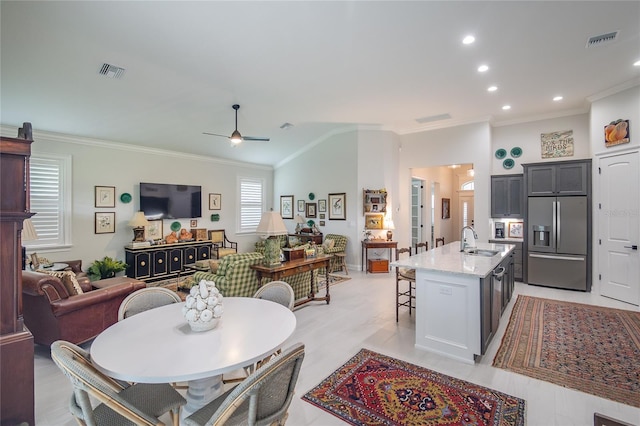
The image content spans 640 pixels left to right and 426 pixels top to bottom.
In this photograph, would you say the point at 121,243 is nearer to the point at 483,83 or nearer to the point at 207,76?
the point at 207,76

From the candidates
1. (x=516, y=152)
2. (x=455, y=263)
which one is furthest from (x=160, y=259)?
(x=516, y=152)

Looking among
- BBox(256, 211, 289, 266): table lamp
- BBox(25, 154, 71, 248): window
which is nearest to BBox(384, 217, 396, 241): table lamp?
BBox(256, 211, 289, 266): table lamp

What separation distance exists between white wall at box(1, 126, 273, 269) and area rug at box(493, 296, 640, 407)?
696cm

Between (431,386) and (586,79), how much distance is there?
5234 mm

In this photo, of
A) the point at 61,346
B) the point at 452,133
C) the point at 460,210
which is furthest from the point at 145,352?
the point at 460,210

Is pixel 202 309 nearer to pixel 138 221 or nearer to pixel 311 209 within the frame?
pixel 138 221

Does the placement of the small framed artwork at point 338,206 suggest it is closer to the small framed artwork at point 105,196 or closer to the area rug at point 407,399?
the small framed artwork at point 105,196

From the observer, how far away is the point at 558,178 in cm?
557

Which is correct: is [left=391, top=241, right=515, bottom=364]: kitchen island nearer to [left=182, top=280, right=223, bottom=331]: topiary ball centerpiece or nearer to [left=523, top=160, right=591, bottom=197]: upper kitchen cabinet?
[left=182, top=280, right=223, bottom=331]: topiary ball centerpiece

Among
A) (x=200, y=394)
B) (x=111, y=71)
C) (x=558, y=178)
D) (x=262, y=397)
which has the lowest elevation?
(x=200, y=394)

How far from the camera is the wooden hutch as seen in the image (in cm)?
187

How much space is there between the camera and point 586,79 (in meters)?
4.64

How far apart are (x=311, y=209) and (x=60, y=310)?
611cm

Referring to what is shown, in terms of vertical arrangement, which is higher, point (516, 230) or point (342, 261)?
point (516, 230)
